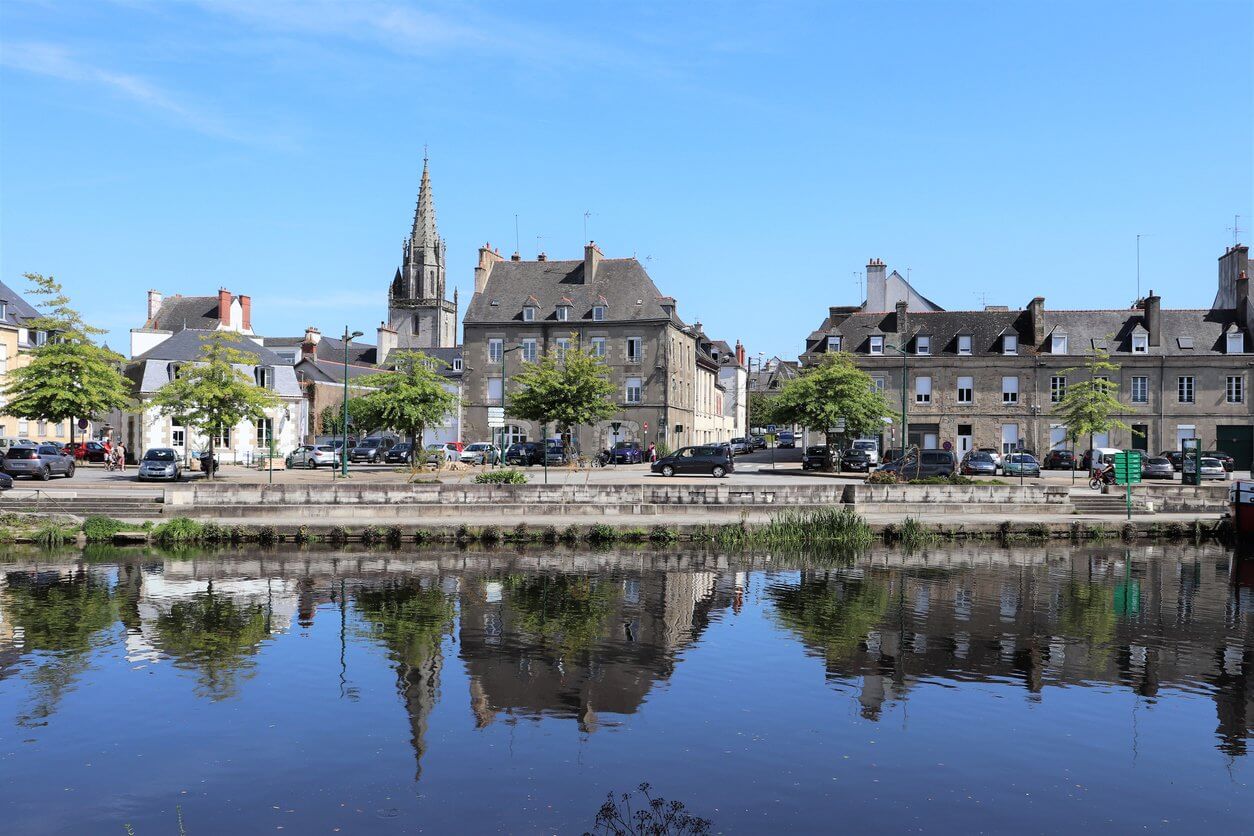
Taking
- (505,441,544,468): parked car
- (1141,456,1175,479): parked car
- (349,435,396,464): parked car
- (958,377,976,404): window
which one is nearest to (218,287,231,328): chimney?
(349,435,396,464): parked car

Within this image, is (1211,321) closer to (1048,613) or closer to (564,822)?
(1048,613)

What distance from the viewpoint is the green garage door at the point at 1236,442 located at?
192ft

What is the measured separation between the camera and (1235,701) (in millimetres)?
13617

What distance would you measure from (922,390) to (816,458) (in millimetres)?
10958

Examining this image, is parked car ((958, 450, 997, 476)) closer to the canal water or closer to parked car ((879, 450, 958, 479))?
parked car ((879, 450, 958, 479))

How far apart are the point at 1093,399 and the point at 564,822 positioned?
44800mm

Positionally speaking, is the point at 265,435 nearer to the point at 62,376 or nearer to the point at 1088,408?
the point at 62,376

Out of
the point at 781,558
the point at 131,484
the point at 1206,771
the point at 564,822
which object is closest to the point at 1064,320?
the point at 781,558

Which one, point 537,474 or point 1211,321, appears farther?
point 1211,321

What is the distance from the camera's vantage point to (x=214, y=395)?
3916 centimetres

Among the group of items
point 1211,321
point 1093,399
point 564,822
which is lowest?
point 564,822

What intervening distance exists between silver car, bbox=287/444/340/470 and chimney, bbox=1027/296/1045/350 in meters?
40.2

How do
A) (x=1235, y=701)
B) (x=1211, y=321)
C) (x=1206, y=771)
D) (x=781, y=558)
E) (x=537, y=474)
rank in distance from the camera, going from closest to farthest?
1. (x=1206, y=771)
2. (x=1235, y=701)
3. (x=781, y=558)
4. (x=537, y=474)
5. (x=1211, y=321)

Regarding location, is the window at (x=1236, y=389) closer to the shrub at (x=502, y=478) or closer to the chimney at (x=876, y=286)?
the chimney at (x=876, y=286)
